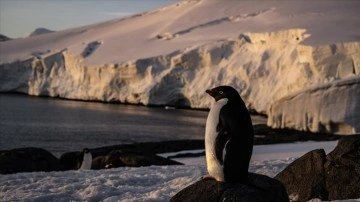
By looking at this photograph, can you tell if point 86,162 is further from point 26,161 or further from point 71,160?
point 71,160

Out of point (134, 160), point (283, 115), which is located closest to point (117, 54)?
point (283, 115)

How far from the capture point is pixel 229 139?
20.3 feet

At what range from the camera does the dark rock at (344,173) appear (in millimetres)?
7957

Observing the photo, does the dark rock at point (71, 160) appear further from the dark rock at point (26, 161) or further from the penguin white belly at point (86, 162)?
the dark rock at point (26, 161)

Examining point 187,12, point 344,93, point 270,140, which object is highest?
point 187,12

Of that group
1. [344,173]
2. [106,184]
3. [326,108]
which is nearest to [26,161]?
[106,184]

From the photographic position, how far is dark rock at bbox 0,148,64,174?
13266mm

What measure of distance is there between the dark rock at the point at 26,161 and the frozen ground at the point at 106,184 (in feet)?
11.2

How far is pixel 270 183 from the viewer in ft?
20.9

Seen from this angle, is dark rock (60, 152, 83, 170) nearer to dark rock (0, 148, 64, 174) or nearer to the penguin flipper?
dark rock (0, 148, 64, 174)

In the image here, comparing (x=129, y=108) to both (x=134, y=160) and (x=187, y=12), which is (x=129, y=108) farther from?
(x=134, y=160)

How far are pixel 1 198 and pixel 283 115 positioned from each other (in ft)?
86.1

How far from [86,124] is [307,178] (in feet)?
113

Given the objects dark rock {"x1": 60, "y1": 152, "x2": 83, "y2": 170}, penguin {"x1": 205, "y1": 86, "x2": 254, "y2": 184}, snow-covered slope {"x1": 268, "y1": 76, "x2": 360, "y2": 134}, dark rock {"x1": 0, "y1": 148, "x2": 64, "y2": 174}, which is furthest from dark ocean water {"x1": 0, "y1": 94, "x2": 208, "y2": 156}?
penguin {"x1": 205, "y1": 86, "x2": 254, "y2": 184}
